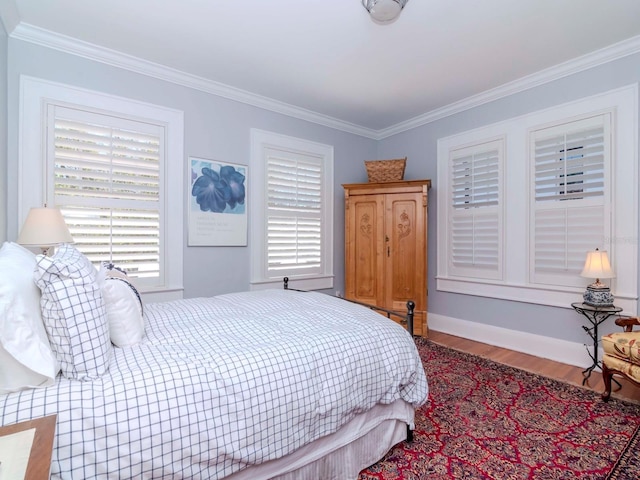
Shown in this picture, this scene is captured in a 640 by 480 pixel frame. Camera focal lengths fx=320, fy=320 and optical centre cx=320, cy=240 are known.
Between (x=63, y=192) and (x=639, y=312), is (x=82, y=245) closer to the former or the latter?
(x=63, y=192)

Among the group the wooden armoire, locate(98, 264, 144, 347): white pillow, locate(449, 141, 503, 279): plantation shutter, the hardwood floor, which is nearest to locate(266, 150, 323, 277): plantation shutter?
the wooden armoire

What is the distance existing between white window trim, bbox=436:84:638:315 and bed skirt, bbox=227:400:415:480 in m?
2.34

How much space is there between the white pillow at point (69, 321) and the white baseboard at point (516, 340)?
12.2 ft

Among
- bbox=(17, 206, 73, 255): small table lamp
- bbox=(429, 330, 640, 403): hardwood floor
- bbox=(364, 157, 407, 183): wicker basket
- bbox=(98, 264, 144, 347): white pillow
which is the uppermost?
bbox=(364, 157, 407, 183): wicker basket

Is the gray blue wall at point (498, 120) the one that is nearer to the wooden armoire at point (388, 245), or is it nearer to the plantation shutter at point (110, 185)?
the wooden armoire at point (388, 245)

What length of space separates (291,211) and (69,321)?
9.94ft

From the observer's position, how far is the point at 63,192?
2.66m

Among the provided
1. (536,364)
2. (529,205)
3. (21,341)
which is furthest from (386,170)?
(21,341)

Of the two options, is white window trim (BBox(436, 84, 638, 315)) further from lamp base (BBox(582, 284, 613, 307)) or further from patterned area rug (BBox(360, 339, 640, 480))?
patterned area rug (BBox(360, 339, 640, 480))

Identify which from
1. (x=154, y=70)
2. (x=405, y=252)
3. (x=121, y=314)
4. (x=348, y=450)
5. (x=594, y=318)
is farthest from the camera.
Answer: (x=405, y=252)

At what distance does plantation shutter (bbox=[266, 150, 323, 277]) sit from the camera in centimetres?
386

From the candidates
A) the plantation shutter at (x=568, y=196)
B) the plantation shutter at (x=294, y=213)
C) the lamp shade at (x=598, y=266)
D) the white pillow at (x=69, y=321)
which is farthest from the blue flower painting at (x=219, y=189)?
the lamp shade at (x=598, y=266)

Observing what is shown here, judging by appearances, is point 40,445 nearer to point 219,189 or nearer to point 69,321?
point 69,321

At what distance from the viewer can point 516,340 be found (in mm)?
3443
